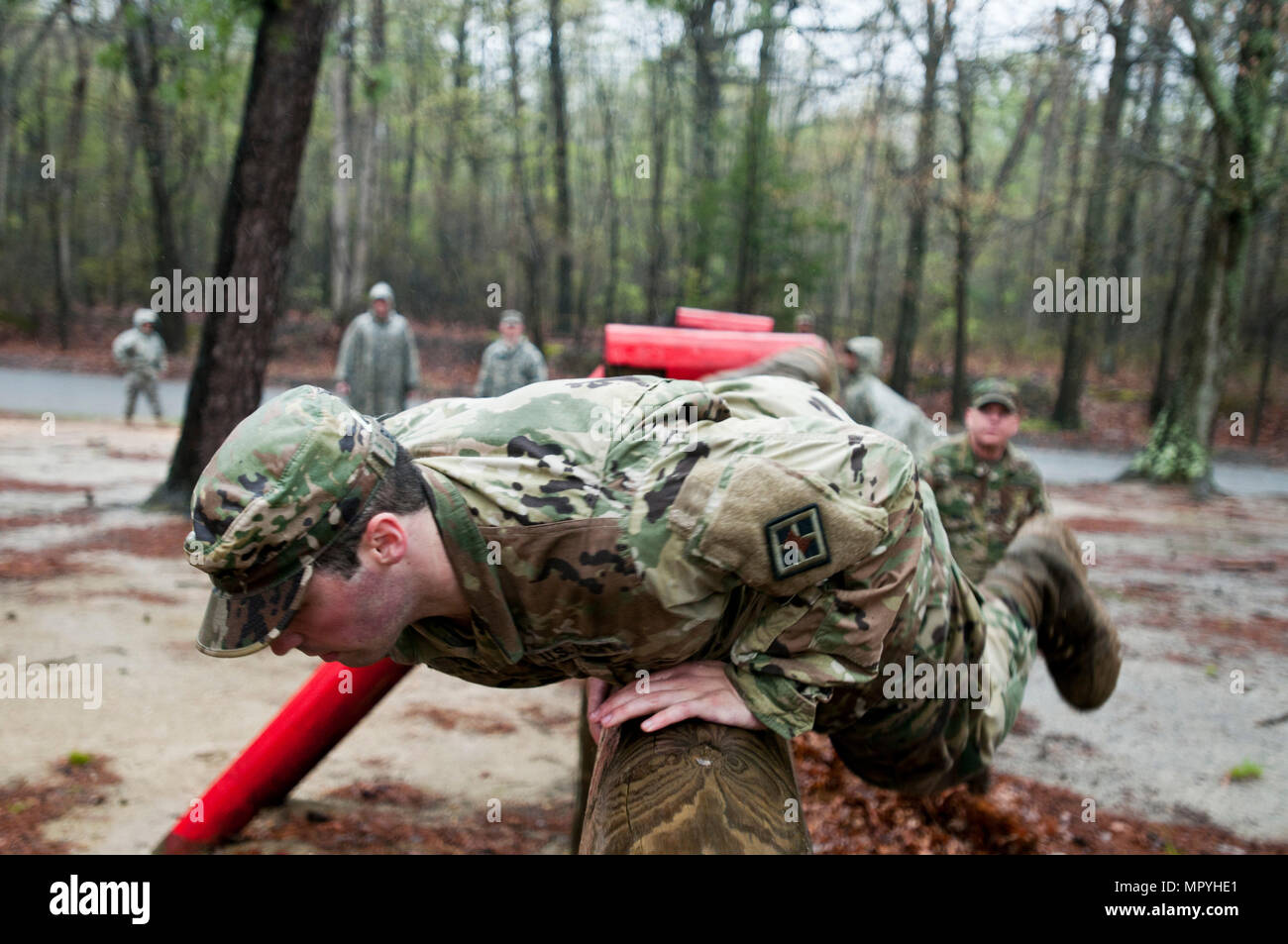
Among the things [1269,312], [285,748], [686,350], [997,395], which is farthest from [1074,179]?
[285,748]

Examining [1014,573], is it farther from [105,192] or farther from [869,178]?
[105,192]

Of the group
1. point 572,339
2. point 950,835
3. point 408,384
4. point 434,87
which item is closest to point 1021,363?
point 572,339

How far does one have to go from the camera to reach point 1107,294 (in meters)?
25.7

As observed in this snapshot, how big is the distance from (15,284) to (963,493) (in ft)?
90.9

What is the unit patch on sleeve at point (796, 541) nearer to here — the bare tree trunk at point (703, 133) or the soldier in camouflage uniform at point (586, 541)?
the soldier in camouflage uniform at point (586, 541)

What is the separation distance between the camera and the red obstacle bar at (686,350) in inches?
159

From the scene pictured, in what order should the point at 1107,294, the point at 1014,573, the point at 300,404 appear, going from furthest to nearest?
the point at 1107,294 < the point at 1014,573 < the point at 300,404

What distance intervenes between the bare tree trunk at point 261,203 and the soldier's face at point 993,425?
499 cm

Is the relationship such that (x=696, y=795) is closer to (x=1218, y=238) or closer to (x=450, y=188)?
(x=1218, y=238)

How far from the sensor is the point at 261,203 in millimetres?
7258

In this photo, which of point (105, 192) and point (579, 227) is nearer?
point (105, 192)

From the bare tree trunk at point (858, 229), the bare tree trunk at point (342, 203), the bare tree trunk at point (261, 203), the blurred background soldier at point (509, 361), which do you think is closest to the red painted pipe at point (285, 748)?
the bare tree trunk at point (261, 203)

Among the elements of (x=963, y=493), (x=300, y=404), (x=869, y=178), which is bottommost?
(x=963, y=493)

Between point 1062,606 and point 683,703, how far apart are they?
1911 millimetres
